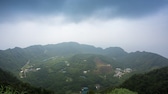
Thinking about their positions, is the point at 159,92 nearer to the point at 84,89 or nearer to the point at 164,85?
the point at 164,85

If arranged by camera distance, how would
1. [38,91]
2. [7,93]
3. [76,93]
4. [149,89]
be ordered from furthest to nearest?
[76,93] < [149,89] < [38,91] < [7,93]

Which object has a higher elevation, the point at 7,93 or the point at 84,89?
the point at 7,93

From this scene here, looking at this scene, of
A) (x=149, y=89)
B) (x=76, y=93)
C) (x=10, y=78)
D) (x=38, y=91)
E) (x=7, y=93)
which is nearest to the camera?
(x=7, y=93)

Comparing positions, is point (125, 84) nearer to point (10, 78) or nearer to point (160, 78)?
point (160, 78)

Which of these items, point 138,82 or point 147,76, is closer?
point 138,82

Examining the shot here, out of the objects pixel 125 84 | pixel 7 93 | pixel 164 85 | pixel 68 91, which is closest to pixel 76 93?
pixel 68 91

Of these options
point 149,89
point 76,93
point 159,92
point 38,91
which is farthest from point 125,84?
point 38,91
